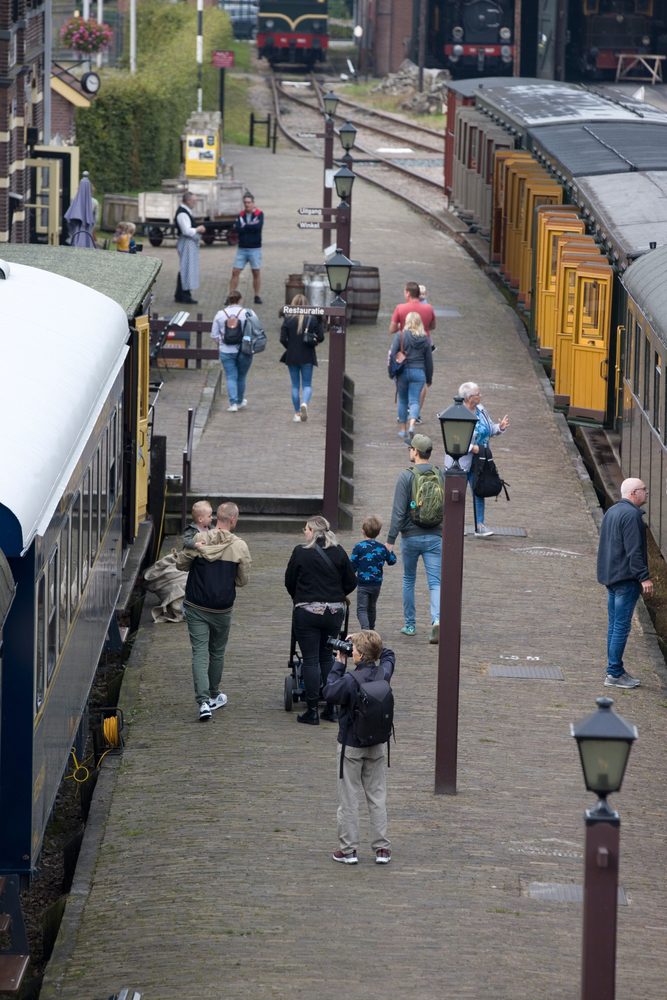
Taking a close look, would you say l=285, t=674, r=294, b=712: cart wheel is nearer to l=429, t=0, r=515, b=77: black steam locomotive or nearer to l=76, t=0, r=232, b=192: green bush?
l=76, t=0, r=232, b=192: green bush

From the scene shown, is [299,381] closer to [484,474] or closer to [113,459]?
[484,474]

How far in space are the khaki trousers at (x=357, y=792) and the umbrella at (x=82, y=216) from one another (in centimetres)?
1747

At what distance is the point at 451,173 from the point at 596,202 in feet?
60.0

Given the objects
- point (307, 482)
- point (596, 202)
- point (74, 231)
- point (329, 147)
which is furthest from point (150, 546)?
point (329, 147)

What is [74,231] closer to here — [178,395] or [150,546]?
[178,395]

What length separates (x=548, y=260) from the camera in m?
24.4

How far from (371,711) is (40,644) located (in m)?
1.85

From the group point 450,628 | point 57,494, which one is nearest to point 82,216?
point 450,628

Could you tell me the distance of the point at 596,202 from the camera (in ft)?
72.9

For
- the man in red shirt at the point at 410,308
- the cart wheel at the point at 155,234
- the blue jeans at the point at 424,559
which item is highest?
the man in red shirt at the point at 410,308

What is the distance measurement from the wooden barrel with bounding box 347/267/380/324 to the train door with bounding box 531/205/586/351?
2.51 metres

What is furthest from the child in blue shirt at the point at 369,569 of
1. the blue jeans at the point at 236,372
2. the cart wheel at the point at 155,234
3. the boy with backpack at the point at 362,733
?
the cart wheel at the point at 155,234

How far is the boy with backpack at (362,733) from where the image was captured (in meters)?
9.92

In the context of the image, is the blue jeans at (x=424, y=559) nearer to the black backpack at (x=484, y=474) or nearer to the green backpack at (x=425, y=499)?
the green backpack at (x=425, y=499)
